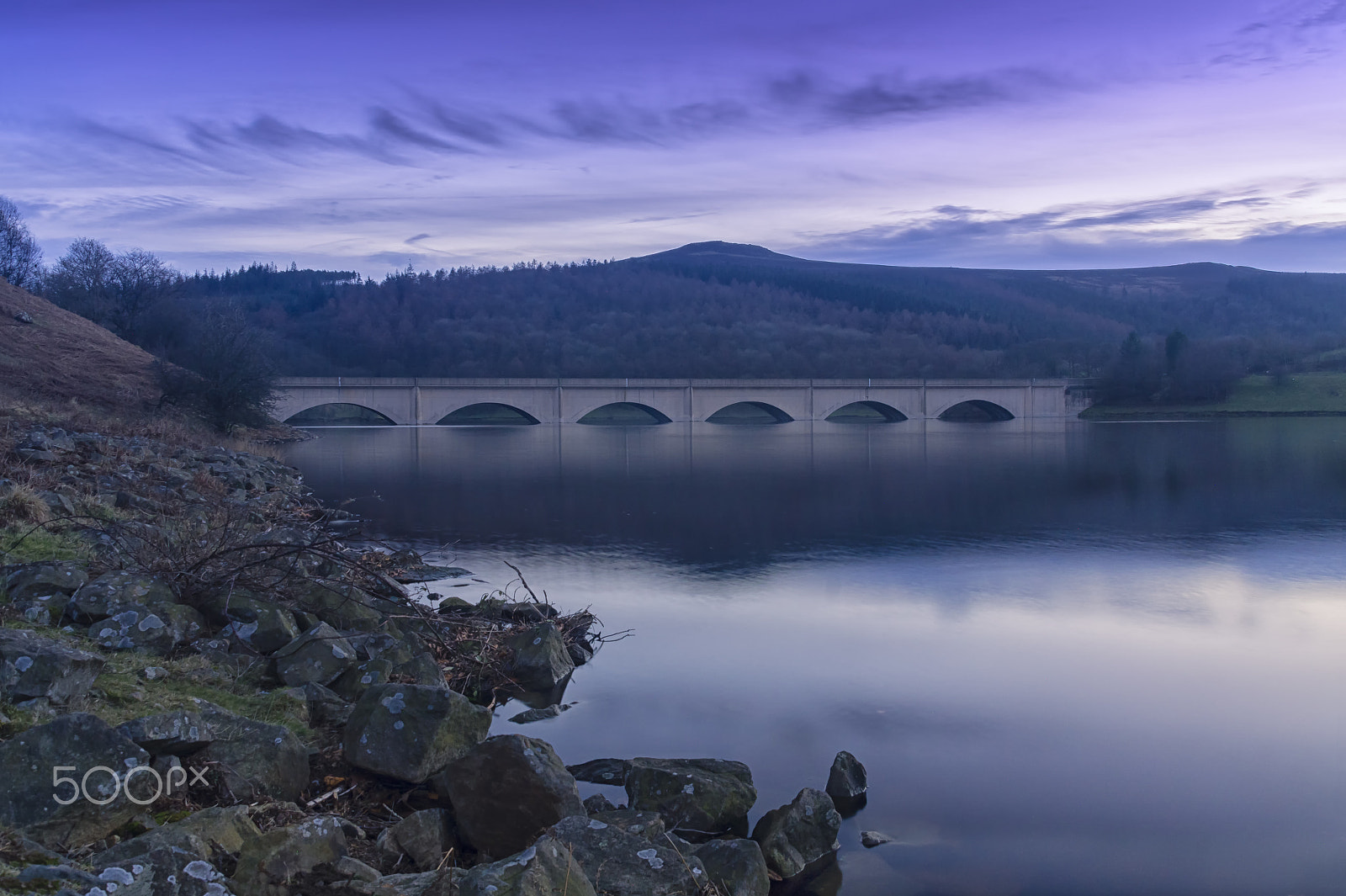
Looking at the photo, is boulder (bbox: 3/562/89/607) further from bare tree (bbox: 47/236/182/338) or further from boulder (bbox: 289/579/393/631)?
bare tree (bbox: 47/236/182/338)

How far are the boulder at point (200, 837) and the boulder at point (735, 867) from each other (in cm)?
249

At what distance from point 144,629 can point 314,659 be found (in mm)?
1290

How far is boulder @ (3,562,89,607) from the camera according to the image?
809 centimetres

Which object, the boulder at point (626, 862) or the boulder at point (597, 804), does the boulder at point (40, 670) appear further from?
the boulder at point (597, 804)

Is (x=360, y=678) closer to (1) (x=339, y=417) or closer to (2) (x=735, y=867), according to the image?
(2) (x=735, y=867)

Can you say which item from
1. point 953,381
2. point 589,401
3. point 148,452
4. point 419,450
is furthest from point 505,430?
point 148,452

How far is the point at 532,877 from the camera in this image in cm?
428

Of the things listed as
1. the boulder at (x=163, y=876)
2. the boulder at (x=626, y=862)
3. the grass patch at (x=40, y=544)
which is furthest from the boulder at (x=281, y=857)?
the grass patch at (x=40, y=544)

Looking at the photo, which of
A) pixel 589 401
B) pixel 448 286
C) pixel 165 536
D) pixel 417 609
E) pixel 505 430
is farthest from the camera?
pixel 448 286

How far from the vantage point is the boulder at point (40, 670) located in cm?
561

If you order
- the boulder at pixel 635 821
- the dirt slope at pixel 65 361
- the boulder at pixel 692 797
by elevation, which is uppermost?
the dirt slope at pixel 65 361

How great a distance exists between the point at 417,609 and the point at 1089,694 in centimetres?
707

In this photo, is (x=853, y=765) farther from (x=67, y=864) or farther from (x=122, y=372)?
(x=122, y=372)

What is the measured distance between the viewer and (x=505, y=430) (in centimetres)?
7888
